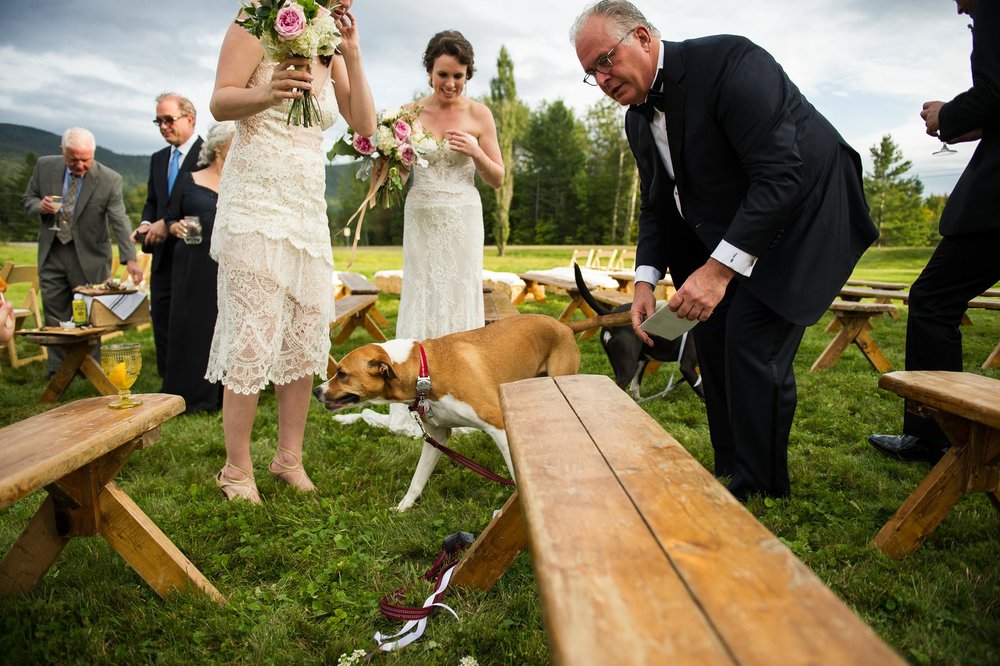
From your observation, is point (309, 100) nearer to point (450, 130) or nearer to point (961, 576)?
point (450, 130)

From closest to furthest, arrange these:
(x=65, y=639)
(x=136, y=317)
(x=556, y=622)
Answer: (x=556, y=622) → (x=65, y=639) → (x=136, y=317)

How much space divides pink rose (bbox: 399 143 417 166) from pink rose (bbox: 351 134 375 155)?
0.21 m

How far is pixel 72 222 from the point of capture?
7121 mm

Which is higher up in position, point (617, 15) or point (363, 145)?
point (617, 15)

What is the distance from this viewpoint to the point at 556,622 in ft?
3.22

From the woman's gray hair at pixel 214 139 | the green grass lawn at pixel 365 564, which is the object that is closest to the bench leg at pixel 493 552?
the green grass lawn at pixel 365 564

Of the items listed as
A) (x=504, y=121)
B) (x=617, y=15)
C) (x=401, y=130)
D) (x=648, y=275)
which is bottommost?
(x=648, y=275)

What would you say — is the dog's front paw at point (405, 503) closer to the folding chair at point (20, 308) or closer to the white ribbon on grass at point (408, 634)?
the white ribbon on grass at point (408, 634)

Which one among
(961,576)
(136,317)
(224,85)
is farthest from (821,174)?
(136,317)

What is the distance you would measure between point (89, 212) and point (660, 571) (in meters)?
8.07

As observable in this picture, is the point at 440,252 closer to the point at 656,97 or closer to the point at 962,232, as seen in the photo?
the point at 656,97

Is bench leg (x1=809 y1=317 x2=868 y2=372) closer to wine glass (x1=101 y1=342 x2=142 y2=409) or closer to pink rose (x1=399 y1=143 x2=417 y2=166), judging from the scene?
pink rose (x1=399 y1=143 x2=417 y2=166)

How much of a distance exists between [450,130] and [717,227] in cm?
256

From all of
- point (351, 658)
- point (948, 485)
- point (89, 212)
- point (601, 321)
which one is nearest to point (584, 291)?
point (601, 321)
